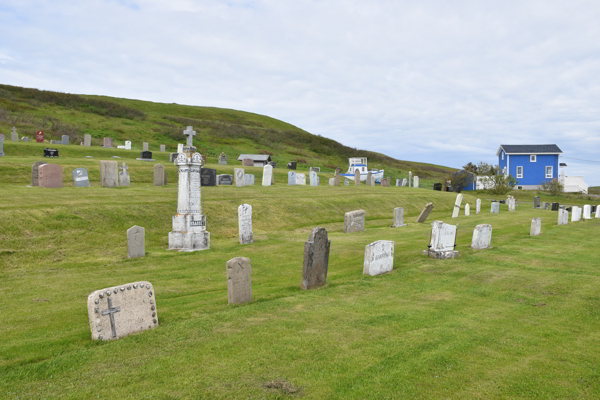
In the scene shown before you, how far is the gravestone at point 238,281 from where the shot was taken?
30.6ft

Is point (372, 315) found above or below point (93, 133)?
below

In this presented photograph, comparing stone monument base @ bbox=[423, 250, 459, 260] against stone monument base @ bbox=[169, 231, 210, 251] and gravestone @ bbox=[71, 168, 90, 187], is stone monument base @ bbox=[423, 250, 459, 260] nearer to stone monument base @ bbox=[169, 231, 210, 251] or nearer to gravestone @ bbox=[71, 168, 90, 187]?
stone monument base @ bbox=[169, 231, 210, 251]

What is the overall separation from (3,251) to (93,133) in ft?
140

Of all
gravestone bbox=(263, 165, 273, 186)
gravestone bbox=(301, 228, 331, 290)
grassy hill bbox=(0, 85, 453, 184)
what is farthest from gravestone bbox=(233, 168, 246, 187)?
grassy hill bbox=(0, 85, 453, 184)

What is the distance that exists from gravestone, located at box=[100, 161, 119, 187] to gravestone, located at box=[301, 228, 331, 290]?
16.8 metres

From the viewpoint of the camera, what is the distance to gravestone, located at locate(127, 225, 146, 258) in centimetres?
1501

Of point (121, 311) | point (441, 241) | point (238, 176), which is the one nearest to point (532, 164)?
point (238, 176)

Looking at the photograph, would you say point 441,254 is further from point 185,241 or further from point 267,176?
point 267,176

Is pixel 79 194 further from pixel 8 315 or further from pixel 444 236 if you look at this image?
pixel 444 236

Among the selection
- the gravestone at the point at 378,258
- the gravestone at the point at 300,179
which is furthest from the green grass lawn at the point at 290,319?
the gravestone at the point at 300,179

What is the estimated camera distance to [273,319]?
8.31 m

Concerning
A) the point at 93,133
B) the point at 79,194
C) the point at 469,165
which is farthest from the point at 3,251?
the point at 469,165

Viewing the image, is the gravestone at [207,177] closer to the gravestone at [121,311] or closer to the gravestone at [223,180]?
the gravestone at [223,180]

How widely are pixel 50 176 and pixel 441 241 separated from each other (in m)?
18.8
